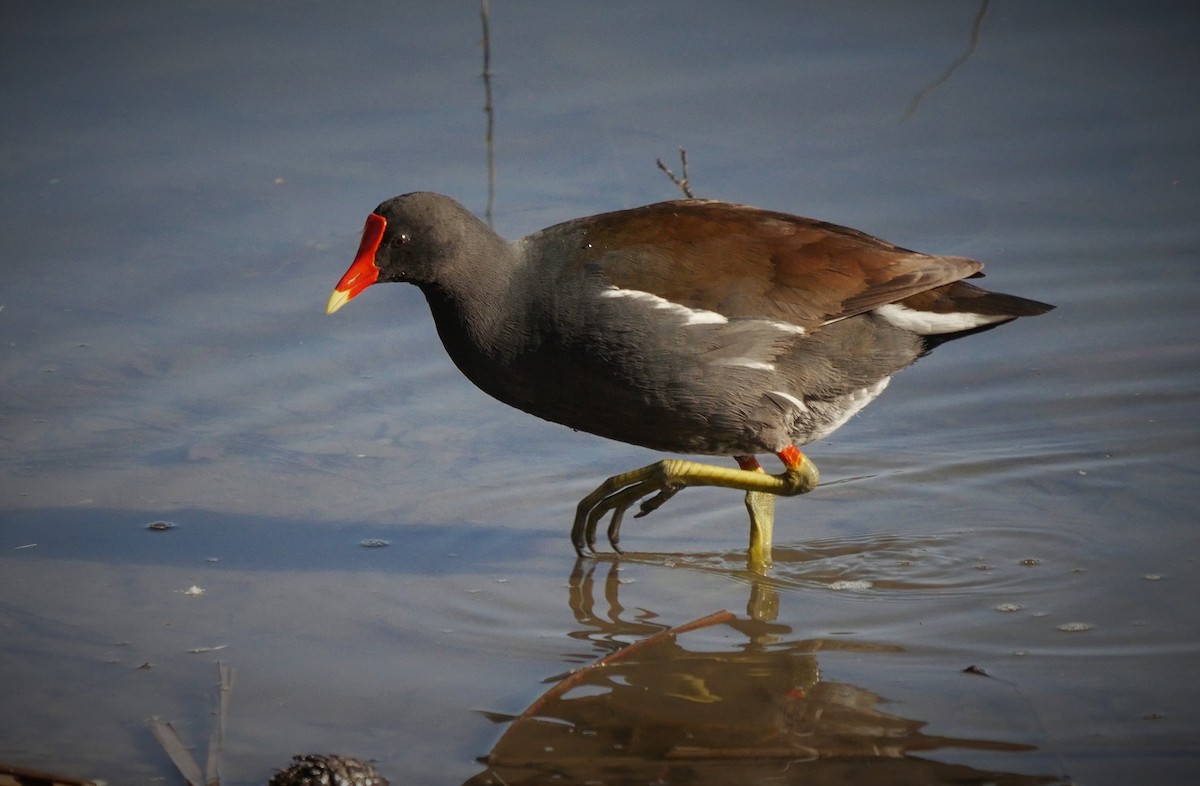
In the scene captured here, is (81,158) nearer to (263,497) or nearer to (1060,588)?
(263,497)

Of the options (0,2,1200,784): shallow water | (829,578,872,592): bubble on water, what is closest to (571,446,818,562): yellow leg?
(0,2,1200,784): shallow water

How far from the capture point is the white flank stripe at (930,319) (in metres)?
4.42

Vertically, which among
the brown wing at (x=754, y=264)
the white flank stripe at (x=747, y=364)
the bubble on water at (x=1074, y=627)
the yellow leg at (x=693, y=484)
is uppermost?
the brown wing at (x=754, y=264)

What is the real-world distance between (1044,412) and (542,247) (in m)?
2.08

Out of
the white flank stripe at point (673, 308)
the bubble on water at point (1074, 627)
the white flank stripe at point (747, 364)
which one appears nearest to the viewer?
the bubble on water at point (1074, 627)

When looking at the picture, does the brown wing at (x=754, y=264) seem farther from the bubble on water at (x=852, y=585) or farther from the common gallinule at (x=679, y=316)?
the bubble on water at (x=852, y=585)

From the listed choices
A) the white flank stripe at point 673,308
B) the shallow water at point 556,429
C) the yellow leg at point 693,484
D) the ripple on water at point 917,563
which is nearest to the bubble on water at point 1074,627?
the shallow water at point 556,429

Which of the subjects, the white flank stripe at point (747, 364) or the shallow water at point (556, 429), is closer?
the shallow water at point (556, 429)

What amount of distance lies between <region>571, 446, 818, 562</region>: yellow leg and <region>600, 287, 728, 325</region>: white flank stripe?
49cm

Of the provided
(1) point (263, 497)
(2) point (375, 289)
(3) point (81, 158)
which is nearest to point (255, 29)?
(3) point (81, 158)

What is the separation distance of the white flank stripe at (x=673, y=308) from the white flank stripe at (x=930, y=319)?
0.54m

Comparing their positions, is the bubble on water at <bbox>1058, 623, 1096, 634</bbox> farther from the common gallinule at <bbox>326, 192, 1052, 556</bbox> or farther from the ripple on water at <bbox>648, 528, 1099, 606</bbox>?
the common gallinule at <bbox>326, 192, 1052, 556</bbox>

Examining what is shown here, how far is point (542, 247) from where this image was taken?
4.31 m

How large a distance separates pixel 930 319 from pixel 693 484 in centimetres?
86
